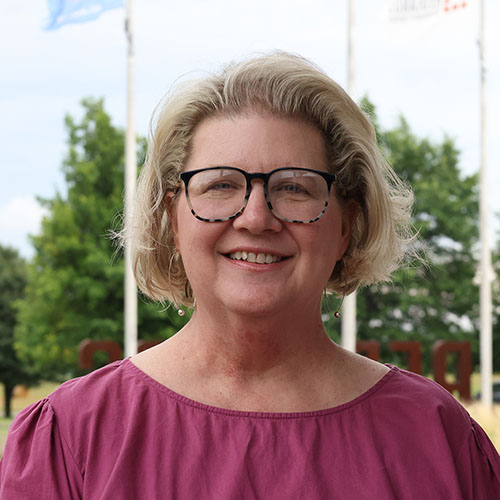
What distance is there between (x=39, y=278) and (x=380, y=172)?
24.5 meters

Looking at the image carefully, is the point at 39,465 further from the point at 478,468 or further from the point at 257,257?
the point at 478,468

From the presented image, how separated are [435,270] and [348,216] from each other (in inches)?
1036

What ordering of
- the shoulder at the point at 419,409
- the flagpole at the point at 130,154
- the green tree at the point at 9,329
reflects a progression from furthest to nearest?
the green tree at the point at 9,329
the flagpole at the point at 130,154
the shoulder at the point at 419,409

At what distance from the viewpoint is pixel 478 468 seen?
2.22 metres

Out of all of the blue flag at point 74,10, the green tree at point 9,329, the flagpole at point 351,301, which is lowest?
the green tree at point 9,329

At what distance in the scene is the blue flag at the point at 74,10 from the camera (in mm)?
14664

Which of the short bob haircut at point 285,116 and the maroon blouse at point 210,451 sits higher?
the short bob haircut at point 285,116

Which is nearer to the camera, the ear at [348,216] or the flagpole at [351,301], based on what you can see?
the ear at [348,216]

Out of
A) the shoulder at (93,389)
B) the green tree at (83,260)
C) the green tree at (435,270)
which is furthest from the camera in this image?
the green tree at (435,270)

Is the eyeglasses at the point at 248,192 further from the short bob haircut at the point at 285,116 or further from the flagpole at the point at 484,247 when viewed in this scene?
the flagpole at the point at 484,247

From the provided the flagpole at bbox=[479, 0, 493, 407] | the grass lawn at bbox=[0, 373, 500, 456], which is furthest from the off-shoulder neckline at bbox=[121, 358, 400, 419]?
the flagpole at bbox=[479, 0, 493, 407]

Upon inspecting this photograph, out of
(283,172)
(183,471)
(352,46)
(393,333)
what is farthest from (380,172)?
(393,333)

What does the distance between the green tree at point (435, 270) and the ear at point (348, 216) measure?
25653mm

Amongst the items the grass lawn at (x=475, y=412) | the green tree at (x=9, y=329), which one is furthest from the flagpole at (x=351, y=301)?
the green tree at (x=9, y=329)
